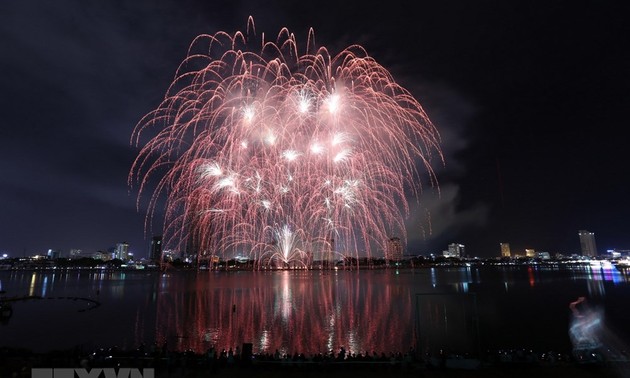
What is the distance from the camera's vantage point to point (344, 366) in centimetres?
1862

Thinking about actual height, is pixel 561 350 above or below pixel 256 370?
below

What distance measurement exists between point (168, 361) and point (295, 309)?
31.8 m

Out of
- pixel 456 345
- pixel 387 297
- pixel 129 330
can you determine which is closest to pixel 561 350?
pixel 456 345

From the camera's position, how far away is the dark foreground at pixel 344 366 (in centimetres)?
1766

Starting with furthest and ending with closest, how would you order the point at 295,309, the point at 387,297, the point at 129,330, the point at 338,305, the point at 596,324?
the point at 387,297, the point at 338,305, the point at 295,309, the point at 596,324, the point at 129,330

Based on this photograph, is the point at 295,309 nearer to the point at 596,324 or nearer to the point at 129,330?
the point at 129,330

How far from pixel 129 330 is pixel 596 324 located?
52.1 meters

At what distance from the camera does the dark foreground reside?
17.7 metres

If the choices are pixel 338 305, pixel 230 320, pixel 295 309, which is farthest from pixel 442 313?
pixel 230 320

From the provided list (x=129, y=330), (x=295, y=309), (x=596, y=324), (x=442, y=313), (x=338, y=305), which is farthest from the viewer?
(x=338, y=305)

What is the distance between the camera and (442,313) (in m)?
46.2

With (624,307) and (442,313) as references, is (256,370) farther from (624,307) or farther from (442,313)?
(624,307)

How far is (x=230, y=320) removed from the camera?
41.2 metres

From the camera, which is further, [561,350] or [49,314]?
[49,314]
